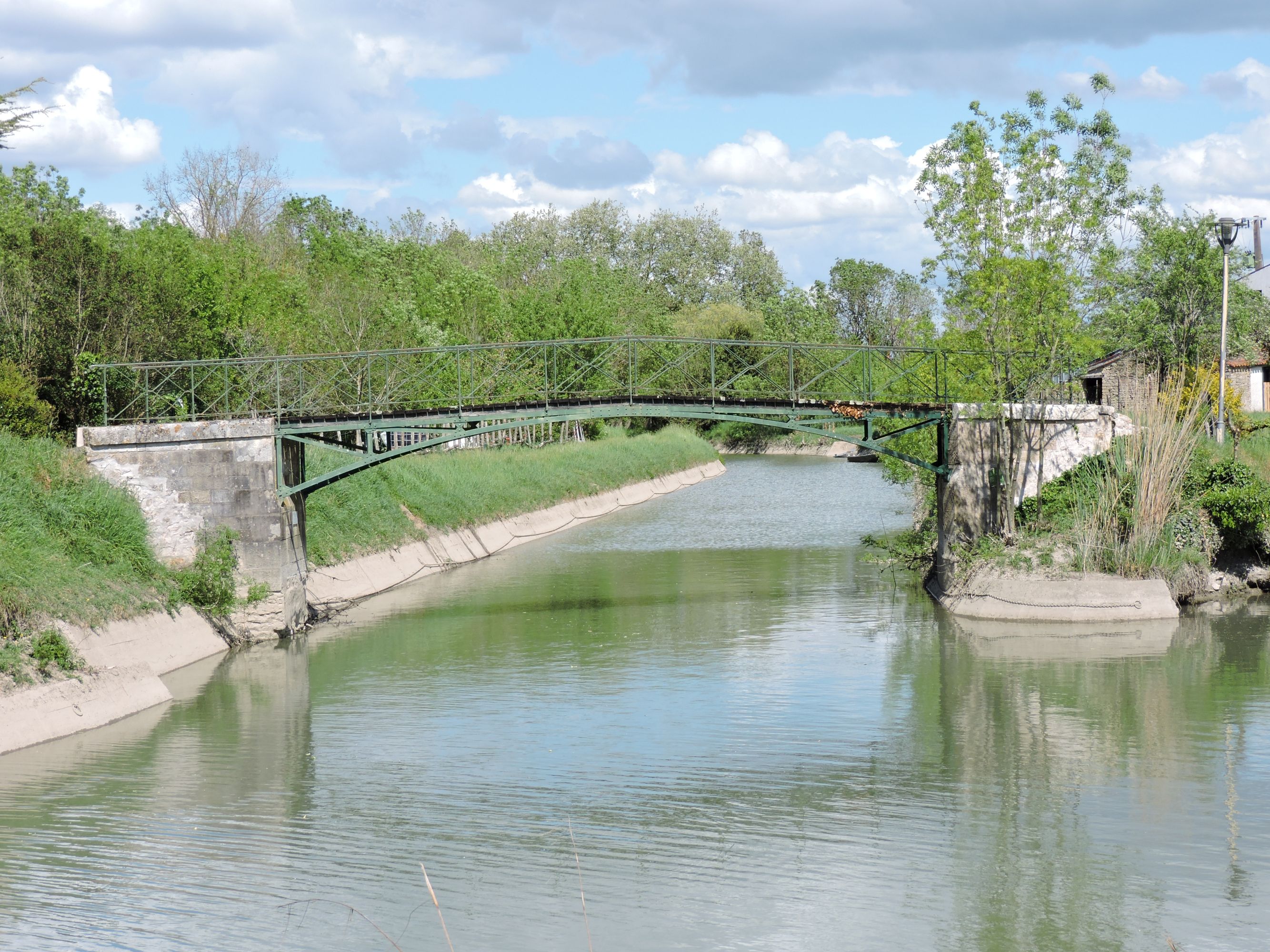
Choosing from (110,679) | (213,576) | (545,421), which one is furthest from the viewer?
(545,421)

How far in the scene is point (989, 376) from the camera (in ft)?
105

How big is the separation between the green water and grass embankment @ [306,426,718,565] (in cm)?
670

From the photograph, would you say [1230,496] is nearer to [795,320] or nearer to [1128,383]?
[1128,383]

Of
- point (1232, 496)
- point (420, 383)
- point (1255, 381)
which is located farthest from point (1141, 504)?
point (420, 383)

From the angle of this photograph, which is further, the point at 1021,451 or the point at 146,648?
the point at 1021,451

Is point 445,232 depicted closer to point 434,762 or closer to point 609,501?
point 609,501

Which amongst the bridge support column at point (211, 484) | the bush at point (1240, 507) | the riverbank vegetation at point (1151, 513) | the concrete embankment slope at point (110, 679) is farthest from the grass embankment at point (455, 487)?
the bush at point (1240, 507)

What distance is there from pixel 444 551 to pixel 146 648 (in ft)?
56.3

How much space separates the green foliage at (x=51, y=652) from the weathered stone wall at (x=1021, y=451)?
19528mm

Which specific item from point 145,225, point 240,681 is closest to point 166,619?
point 240,681

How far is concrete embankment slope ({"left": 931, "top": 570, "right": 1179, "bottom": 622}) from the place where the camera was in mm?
29000

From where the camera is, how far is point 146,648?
83.6 feet

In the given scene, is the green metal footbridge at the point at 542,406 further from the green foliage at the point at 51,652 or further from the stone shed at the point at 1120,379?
the green foliage at the point at 51,652

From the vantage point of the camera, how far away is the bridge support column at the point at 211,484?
29234 millimetres
